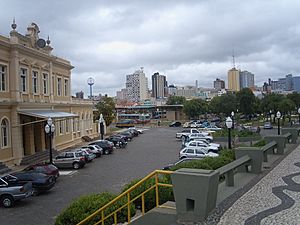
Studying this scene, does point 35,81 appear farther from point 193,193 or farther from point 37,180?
point 193,193

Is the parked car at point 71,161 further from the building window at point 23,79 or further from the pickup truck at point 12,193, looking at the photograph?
the pickup truck at point 12,193

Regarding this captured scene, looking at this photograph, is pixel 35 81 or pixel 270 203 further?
pixel 35 81

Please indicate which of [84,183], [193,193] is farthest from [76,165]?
[193,193]

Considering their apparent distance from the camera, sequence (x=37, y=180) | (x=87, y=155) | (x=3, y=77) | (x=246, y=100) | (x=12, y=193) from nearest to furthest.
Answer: (x=12, y=193) < (x=37, y=180) < (x=3, y=77) < (x=87, y=155) < (x=246, y=100)

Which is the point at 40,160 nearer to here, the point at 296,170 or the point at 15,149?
the point at 15,149

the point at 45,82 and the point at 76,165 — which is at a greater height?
the point at 45,82

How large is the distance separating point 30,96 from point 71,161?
31.9 feet

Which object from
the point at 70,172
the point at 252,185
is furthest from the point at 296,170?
the point at 70,172

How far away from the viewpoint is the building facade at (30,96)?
30.9 m

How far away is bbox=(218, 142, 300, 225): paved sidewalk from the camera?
766cm

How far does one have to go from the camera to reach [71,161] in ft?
94.9

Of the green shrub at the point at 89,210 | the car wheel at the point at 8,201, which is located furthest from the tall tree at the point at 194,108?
the green shrub at the point at 89,210

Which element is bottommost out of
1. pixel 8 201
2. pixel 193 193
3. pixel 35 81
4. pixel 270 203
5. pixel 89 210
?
pixel 8 201

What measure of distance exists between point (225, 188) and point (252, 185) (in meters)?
1.00
